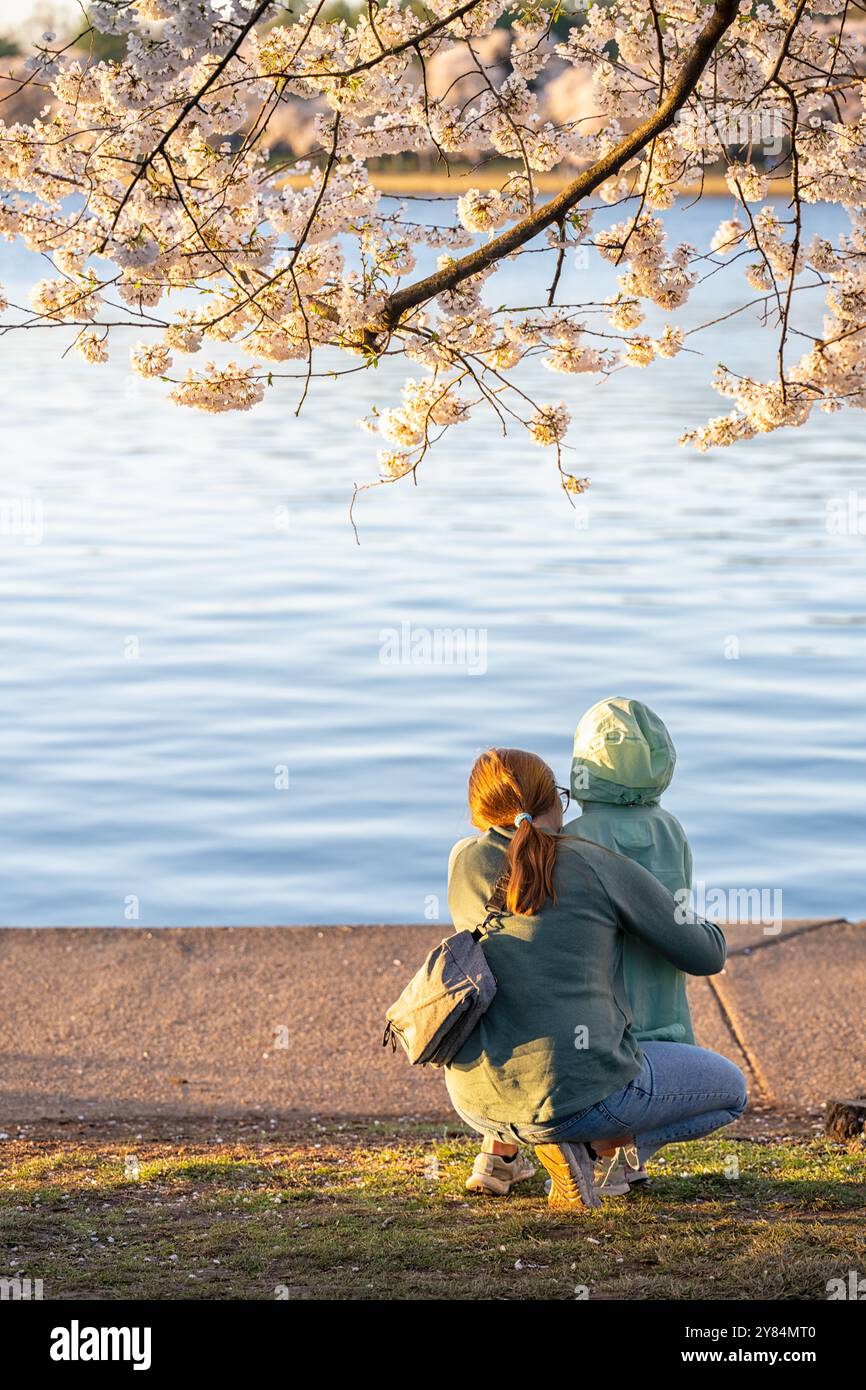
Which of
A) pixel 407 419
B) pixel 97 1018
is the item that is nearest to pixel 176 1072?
pixel 97 1018

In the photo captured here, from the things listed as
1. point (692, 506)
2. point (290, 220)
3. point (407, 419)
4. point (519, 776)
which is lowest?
point (519, 776)

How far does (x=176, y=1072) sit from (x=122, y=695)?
310 inches

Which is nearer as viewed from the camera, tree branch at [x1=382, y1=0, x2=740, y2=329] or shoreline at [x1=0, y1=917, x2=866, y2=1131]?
tree branch at [x1=382, y1=0, x2=740, y2=329]

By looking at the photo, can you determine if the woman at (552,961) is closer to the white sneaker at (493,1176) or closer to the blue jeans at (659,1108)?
the blue jeans at (659,1108)

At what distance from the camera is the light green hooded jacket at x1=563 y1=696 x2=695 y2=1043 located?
474 centimetres

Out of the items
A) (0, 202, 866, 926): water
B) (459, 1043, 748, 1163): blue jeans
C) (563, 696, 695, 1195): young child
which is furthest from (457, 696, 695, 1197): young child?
(0, 202, 866, 926): water

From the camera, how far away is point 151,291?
18.6 ft

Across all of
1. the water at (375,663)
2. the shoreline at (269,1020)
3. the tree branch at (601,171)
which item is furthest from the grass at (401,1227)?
the water at (375,663)

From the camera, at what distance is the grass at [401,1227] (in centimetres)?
411

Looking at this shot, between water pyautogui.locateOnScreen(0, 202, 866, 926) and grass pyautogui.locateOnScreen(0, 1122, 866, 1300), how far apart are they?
13.8 feet

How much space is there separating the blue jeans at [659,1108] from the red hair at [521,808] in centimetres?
56

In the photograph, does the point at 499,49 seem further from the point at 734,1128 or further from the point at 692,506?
the point at 692,506

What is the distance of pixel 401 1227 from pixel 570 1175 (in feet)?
1.46

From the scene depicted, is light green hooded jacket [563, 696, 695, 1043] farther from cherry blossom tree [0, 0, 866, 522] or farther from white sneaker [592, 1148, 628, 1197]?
cherry blossom tree [0, 0, 866, 522]
